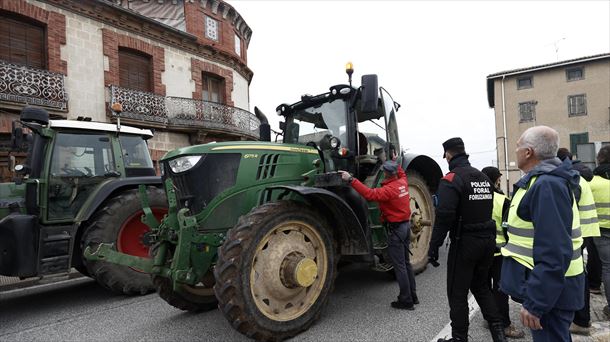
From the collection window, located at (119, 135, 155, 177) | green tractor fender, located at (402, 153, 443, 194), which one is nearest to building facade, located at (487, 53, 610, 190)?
green tractor fender, located at (402, 153, 443, 194)

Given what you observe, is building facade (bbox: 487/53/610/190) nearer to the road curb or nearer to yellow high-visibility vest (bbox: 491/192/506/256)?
yellow high-visibility vest (bbox: 491/192/506/256)

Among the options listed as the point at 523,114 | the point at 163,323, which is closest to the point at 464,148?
the point at 163,323

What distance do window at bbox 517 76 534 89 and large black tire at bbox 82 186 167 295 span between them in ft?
82.5

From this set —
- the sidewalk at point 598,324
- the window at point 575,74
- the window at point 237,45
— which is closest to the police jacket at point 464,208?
the sidewalk at point 598,324

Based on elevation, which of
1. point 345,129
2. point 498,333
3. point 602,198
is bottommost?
point 498,333

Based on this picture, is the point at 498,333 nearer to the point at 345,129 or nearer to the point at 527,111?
the point at 345,129

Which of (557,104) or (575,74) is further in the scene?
(557,104)

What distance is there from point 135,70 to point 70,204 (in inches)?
400

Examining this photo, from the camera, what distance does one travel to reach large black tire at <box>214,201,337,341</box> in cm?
280

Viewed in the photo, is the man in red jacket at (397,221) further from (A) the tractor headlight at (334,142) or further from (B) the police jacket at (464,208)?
(B) the police jacket at (464,208)

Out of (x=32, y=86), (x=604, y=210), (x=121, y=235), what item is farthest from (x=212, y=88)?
(x=604, y=210)

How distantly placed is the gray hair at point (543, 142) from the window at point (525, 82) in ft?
83.1

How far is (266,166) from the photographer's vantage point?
143 inches

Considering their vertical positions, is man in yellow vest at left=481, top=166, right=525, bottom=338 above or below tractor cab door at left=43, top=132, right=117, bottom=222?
below
